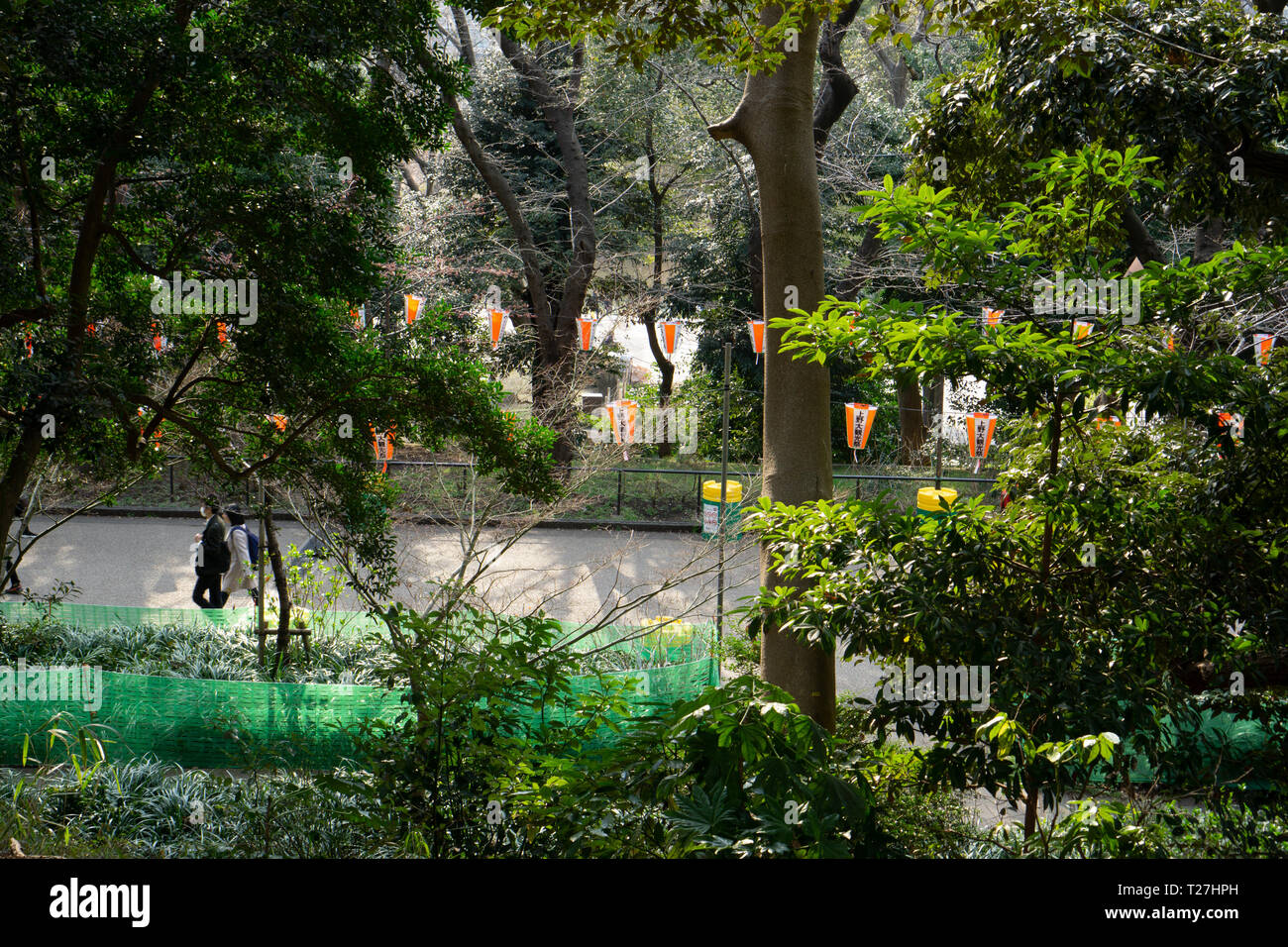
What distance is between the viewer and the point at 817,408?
750 cm

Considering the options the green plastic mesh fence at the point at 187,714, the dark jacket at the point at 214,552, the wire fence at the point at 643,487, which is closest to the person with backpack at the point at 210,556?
the dark jacket at the point at 214,552

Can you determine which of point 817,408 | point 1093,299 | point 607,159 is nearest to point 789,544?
point 1093,299

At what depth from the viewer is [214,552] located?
11602 millimetres

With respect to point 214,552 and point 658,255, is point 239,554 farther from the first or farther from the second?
point 658,255

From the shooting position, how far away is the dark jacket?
11.5 meters

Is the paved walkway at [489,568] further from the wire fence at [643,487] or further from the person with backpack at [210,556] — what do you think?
the person with backpack at [210,556]

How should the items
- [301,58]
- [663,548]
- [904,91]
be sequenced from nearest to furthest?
1. [301,58]
2. [663,548]
3. [904,91]

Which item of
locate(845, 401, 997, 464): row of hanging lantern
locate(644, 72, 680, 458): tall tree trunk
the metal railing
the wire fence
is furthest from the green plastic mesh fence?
locate(644, 72, 680, 458): tall tree trunk

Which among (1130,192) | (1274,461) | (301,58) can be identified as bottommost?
(1274,461)

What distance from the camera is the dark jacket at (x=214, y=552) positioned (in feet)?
37.8

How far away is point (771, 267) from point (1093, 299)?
3534mm

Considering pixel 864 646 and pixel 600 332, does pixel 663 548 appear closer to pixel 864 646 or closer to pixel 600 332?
pixel 600 332

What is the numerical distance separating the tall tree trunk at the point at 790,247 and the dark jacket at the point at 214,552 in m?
7.30
